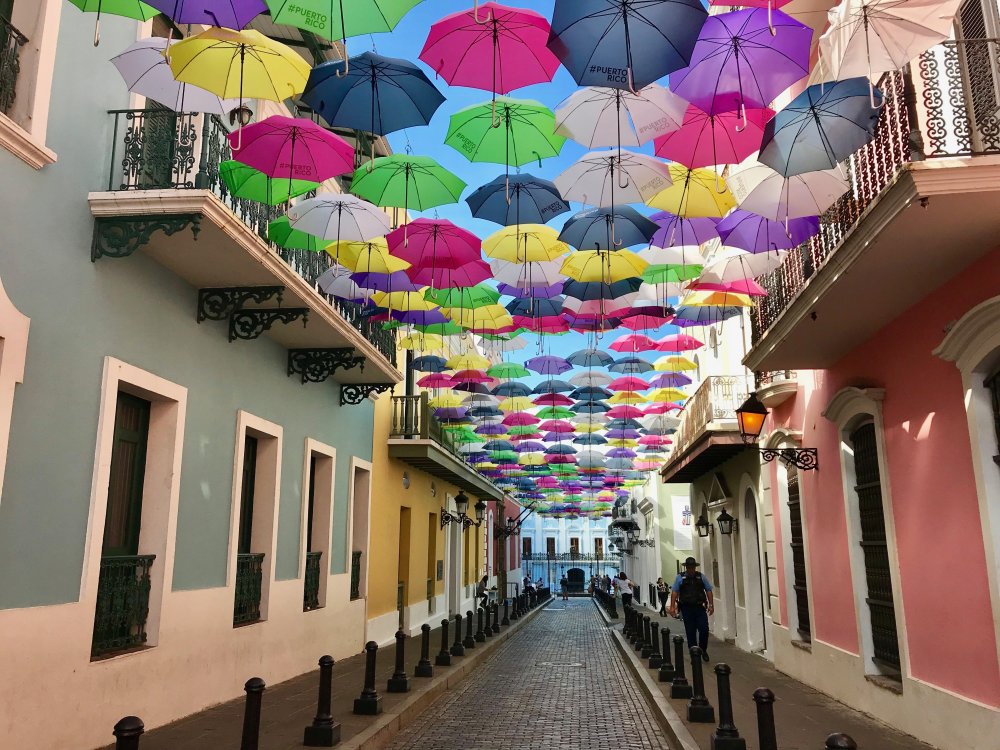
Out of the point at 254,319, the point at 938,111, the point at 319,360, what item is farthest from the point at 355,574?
the point at 938,111

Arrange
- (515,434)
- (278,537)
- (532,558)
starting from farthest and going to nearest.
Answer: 1. (532,558)
2. (515,434)
3. (278,537)

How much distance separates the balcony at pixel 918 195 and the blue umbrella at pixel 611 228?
197 cm

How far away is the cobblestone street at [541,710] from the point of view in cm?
894

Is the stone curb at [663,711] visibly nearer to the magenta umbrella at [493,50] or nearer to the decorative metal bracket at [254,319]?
the magenta umbrella at [493,50]

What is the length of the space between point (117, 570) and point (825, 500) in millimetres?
9159

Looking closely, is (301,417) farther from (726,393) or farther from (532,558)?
(532,558)

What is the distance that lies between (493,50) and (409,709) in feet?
24.7

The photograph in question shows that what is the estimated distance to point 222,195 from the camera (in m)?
9.51

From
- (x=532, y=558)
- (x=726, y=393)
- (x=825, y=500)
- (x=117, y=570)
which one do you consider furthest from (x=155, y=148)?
(x=532, y=558)

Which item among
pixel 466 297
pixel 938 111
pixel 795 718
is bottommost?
pixel 795 718

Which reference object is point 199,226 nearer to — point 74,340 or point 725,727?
point 74,340

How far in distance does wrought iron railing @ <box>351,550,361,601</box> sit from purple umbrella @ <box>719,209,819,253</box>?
10.4 m

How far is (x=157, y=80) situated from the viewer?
25.2 ft

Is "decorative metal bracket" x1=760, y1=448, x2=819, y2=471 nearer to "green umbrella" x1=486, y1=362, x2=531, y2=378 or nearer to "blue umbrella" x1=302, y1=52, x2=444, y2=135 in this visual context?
"blue umbrella" x1=302, y1=52, x2=444, y2=135
